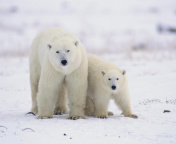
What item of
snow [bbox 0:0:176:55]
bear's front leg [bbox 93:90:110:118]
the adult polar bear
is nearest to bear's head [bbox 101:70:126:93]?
bear's front leg [bbox 93:90:110:118]

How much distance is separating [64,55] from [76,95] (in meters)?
0.82

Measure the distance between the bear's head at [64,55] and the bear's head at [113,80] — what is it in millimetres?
552

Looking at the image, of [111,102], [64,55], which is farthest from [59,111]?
[64,55]

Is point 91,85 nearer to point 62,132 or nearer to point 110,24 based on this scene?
point 62,132

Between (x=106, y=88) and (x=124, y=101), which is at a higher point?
(x=106, y=88)

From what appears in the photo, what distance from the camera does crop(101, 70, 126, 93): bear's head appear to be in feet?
18.3

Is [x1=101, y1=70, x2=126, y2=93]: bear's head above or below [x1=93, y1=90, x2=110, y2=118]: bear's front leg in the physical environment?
above

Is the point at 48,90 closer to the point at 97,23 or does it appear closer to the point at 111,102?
the point at 111,102

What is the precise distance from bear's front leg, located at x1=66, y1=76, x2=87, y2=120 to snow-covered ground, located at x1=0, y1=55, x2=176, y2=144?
0.20 m

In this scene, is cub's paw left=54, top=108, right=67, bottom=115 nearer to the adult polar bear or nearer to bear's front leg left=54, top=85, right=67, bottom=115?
bear's front leg left=54, top=85, right=67, bottom=115

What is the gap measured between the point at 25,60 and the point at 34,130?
30.5 feet

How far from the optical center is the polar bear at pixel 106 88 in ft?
18.7

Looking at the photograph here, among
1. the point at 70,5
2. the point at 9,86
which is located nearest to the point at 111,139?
the point at 9,86

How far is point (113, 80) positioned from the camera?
5668mm
